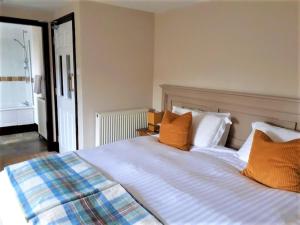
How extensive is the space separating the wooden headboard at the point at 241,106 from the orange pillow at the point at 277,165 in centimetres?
47

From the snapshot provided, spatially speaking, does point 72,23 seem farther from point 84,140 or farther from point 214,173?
point 214,173

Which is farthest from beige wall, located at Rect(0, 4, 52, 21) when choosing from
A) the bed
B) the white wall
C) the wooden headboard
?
the bed

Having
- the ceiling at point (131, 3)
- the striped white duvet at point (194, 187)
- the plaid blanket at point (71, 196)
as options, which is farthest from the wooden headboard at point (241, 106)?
the plaid blanket at point (71, 196)

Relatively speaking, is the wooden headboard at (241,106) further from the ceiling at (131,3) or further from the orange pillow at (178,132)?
the ceiling at (131,3)

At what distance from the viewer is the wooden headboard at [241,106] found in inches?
86.3

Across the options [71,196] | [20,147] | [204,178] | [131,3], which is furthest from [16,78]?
[204,178]

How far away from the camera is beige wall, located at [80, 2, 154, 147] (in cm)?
315

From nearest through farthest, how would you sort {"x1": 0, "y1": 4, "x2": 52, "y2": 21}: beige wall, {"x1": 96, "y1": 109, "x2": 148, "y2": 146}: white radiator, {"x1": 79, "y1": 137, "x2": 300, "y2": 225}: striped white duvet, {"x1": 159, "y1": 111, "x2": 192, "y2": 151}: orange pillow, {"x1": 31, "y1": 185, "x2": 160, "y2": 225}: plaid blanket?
{"x1": 31, "y1": 185, "x2": 160, "y2": 225}: plaid blanket < {"x1": 79, "y1": 137, "x2": 300, "y2": 225}: striped white duvet < {"x1": 159, "y1": 111, "x2": 192, "y2": 151}: orange pillow < {"x1": 96, "y1": 109, "x2": 148, "y2": 146}: white radiator < {"x1": 0, "y1": 4, "x2": 52, "y2": 21}: beige wall

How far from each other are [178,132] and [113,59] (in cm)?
149

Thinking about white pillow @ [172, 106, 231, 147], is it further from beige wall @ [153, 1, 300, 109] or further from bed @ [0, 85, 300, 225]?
beige wall @ [153, 1, 300, 109]

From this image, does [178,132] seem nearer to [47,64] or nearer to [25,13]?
[47,64]

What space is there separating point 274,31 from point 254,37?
199 mm

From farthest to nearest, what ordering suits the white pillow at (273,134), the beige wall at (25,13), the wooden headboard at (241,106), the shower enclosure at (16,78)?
1. the shower enclosure at (16,78)
2. the beige wall at (25,13)
3. the wooden headboard at (241,106)
4. the white pillow at (273,134)

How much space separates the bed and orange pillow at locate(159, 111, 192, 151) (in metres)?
0.10
